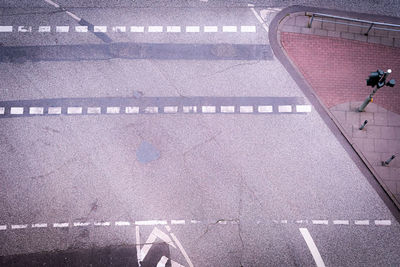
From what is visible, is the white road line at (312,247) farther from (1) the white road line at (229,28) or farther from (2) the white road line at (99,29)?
(2) the white road line at (99,29)

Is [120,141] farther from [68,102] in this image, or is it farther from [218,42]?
[218,42]

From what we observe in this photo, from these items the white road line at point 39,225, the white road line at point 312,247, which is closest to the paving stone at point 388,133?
the white road line at point 312,247

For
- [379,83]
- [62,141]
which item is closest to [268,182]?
[379,83]

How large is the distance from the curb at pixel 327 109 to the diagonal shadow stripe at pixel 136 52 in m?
0.51

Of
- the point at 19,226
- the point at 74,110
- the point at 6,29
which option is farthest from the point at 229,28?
the point at 19,226

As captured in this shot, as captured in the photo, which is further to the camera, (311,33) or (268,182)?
(311,33)

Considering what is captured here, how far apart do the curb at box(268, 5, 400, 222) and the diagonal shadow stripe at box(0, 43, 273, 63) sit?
0.51m

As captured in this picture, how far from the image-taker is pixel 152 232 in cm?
920

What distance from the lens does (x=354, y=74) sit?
10359 millimetres

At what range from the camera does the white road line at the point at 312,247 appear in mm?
8883

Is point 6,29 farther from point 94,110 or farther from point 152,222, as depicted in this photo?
point 152,222

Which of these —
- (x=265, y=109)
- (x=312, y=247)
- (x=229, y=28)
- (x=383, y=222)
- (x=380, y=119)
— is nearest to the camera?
(x=312, y=247)

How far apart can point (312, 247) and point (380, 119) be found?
15.2ft

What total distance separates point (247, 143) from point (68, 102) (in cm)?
599
